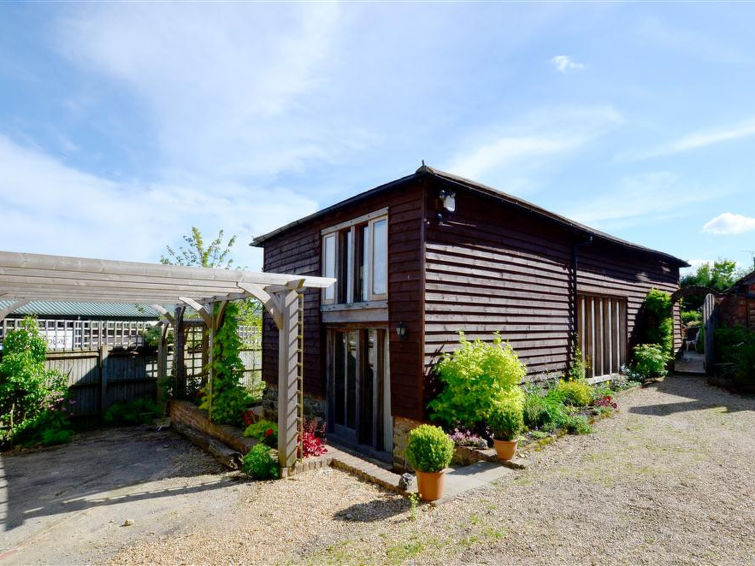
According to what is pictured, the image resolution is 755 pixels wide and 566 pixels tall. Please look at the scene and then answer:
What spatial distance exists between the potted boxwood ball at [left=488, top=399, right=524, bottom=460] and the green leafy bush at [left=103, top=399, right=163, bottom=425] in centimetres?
940

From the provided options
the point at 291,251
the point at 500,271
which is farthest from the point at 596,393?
the point at 291,251

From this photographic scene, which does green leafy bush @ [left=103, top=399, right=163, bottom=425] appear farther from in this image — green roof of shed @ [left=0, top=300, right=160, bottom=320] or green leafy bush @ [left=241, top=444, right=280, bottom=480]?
green roof of shed @ [left=0, top=300, right=160, bottom=320]

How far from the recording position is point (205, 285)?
7020 mm

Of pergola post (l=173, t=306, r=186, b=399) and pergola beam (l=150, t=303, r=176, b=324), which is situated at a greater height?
pergola beam (l=150, t=303, r=176, b=324)

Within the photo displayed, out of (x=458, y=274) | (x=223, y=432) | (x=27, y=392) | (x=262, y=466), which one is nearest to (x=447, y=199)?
(x=458, y=274)

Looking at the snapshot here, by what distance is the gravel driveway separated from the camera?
3836mm

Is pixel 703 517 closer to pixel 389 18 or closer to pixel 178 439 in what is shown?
pixel 389 18

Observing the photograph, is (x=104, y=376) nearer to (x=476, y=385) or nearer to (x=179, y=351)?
(x=179, y=351)

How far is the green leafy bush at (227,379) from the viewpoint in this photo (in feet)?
28.2

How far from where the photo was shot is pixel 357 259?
362 inches

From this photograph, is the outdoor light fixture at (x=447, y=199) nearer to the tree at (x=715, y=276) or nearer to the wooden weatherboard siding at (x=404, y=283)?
the wooden weatherboard siding at (x=404, y=283)

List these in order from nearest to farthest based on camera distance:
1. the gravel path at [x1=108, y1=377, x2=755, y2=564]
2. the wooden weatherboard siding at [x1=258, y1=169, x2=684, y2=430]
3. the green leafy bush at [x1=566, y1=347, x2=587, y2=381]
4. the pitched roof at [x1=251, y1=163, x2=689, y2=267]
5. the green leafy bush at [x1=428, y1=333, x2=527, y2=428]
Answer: the gravel path at [x1=108, y1=377, x2=755, y2=564] → the green leafy bush at [x1=428, y1=333, x2=527, y2=428] → the pitched roof at [x1=251, y1=163, x2=689, y2=267] → the wooden weatherboard siding at [x1=258, y1=169, x2=684, y2=430] → the green leafy bush at [x1=566, y1=347, x2=587, y2=381]

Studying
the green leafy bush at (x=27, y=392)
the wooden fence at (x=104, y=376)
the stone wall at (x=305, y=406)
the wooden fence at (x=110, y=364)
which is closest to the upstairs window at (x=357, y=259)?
the stone wall at (x=305, y=406)

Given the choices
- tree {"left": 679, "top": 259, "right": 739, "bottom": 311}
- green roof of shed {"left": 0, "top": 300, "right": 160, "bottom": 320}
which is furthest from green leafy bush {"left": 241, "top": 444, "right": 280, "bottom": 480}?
tree {"left": 679, "top": 259, "right": 739, "bottom": 311}
